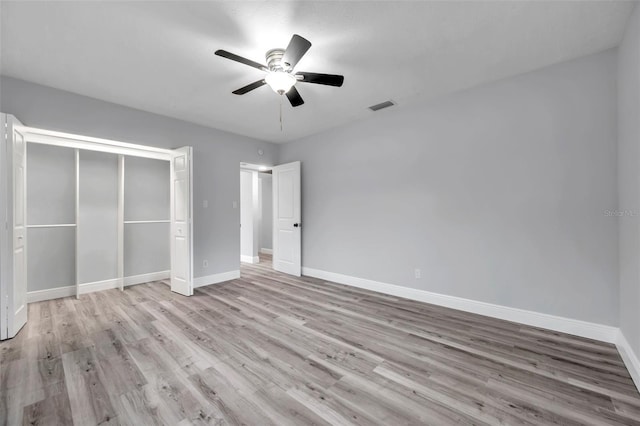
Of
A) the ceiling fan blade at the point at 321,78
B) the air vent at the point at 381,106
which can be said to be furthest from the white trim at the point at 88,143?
the air vent at the point at 381,106

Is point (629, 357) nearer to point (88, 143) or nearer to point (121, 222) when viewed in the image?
point (121, 222)

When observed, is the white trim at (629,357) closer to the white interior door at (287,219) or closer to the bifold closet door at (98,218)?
the white interior door at (287,219)

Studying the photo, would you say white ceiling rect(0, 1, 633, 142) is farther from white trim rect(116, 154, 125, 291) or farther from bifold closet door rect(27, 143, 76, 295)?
bifold closet door rect(27, 143, 76, 295)

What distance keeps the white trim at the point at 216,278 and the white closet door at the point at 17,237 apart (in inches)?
77.7

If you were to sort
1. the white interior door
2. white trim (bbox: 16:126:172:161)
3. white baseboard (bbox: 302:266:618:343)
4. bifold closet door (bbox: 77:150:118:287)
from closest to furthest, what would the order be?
white baseboard (bbox: 302:266:618:343) → white trim (bbox: 16:126:172:161) → bifold closet door (bbox: 77:150:118:287) → the white interior door

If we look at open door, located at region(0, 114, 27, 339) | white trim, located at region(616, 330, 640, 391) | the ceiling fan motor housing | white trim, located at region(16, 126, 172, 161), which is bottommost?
white trim, located at region(616, 330, 640, 391)

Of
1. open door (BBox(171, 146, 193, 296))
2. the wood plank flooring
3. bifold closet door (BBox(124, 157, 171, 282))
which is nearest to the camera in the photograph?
the wood plank flooring

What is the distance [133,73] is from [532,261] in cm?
A: 484

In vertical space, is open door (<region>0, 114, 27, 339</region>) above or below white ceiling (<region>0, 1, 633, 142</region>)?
below

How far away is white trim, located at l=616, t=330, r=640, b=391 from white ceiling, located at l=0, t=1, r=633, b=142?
8.78ft

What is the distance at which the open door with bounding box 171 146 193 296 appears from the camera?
4051 millimetres

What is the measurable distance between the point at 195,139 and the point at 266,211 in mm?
4108

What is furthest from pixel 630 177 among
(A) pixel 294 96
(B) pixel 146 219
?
(B) pixel 146 219

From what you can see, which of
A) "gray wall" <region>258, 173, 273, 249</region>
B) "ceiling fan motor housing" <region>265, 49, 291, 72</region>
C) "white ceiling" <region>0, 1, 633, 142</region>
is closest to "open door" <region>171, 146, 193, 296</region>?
"white ceiling" <region>0, 1, 633, 142</region>
